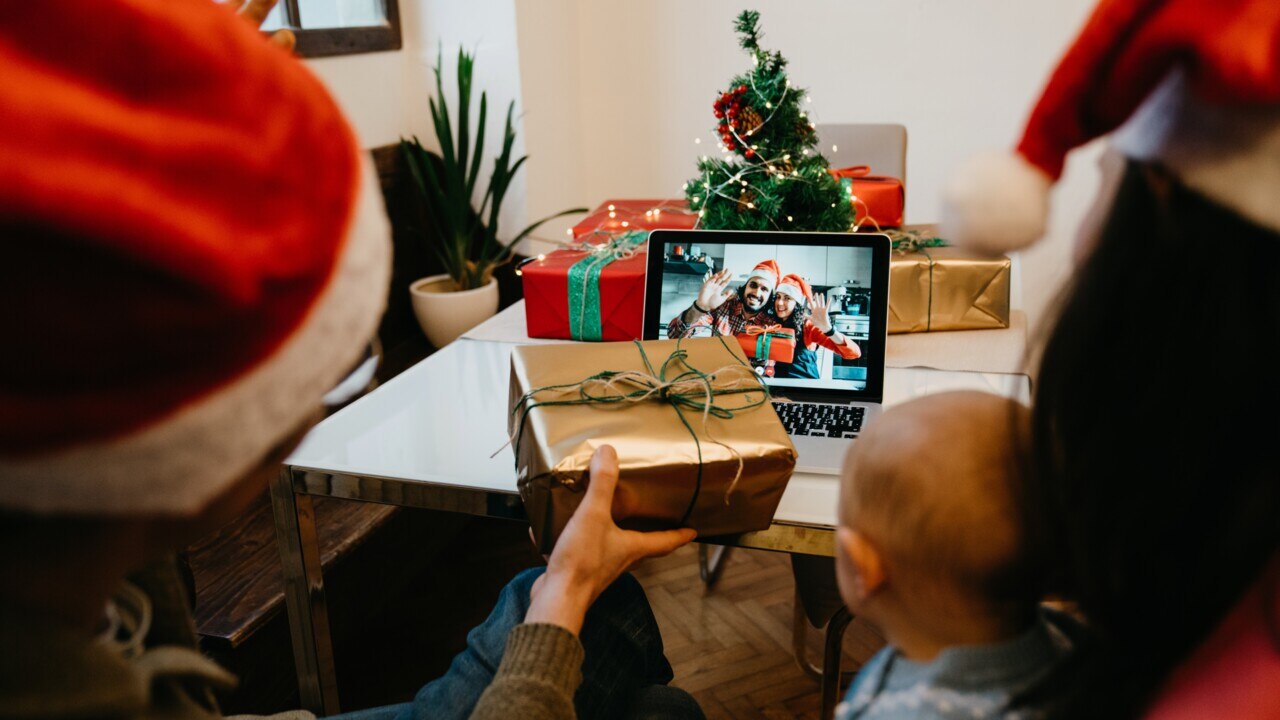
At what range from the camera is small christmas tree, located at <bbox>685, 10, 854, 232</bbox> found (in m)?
1.53

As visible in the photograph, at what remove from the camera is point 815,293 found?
1.34 meters

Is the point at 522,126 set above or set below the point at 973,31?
below

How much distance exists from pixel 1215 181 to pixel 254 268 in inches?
20.3

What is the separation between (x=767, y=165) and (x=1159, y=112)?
108cm

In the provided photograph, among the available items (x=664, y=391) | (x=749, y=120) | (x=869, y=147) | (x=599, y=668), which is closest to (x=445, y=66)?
(x=869, y=147)

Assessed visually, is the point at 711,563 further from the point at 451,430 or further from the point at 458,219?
the point at 458,219

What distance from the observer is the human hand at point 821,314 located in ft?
4.34

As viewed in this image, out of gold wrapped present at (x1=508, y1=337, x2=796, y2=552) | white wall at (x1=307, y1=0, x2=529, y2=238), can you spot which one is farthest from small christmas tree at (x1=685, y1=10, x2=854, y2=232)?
white wall at (x1=307, y1=0, x2=529, y2=238)

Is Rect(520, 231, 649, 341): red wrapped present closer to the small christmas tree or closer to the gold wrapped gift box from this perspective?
the small christmas tree

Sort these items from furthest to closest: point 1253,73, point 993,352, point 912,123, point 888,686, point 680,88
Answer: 1. point 680,88
2. point 912,123
3. point 993,352
4. point 888,686
5. point 1253,73

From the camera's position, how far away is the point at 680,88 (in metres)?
3.45

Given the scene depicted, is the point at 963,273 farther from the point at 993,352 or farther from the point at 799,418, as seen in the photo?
the point at 799,418

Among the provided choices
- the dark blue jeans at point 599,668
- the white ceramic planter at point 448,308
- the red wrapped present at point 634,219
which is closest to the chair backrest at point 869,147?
the red wrapped present at point 634,219

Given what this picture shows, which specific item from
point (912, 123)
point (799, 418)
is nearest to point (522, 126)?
point (912, 123)
